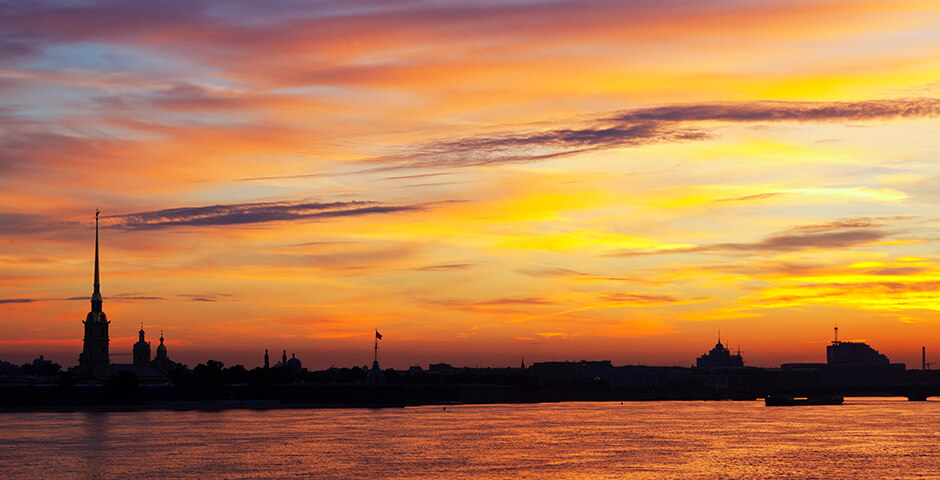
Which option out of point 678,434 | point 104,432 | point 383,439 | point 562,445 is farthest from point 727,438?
point 104,432

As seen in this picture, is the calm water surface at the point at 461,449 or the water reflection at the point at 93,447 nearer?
the calm water surface at the point at 461,449

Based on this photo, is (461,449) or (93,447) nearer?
(461,449)

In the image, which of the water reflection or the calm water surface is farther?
the water reflection

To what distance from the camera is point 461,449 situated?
110750 millimetres

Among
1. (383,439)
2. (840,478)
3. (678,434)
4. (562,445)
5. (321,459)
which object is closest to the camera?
(840,478)

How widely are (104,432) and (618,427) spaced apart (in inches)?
2541

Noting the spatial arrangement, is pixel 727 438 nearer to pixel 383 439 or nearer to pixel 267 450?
pixel 383 439

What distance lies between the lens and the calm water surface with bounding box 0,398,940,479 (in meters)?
89.3

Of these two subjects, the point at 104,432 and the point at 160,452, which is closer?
the point at 160,452

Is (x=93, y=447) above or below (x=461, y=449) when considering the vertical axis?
above

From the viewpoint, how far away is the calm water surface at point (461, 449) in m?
89.3

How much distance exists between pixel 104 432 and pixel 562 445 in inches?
2191

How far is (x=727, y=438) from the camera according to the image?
12925cm

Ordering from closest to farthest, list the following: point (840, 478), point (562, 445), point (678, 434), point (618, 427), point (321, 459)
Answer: point (840, 478), point (321, 459), point (562, 445), point (678, 434), point (618, 427)
